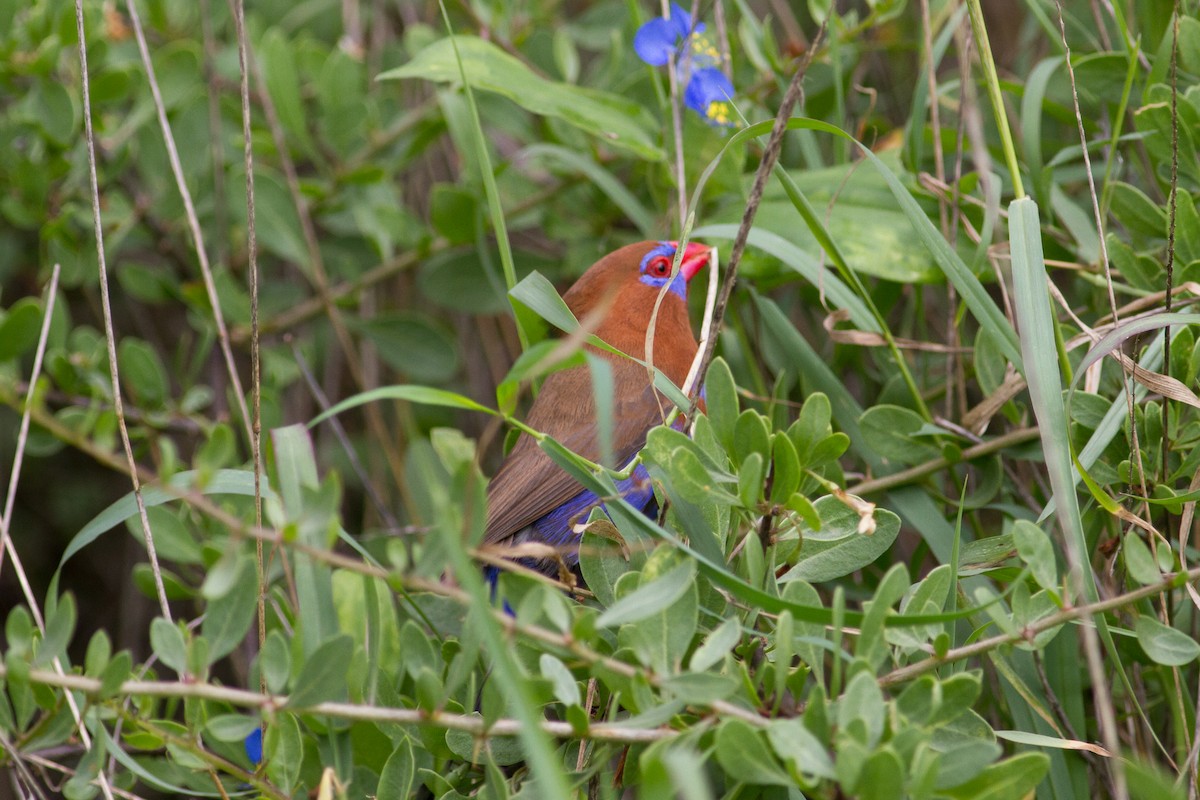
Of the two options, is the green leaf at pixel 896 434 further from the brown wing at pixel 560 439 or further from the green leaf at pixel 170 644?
the green leaf at pixel 170 644

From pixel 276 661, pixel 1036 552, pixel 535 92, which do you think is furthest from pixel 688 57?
pixel 276 661

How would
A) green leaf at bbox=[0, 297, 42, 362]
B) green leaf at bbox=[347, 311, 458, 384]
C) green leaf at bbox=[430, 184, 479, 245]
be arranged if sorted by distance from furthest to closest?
green leaf at bbox=[347, 311, 458, 384], green leaf at bbox=[430, 184, 479, 245], green leaf at bbox=[0, 297, 42, 362]

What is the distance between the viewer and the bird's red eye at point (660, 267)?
3.11m

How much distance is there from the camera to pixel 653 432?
177 cm

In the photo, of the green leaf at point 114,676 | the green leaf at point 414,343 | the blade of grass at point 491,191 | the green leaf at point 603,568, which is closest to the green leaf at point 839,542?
the green leaf at point 603,568

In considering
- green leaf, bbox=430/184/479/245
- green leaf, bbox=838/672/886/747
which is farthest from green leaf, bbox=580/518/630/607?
green leaf, bbox=430/184/479/245

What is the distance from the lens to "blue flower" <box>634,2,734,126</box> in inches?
107

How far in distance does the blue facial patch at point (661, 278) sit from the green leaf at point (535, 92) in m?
0.27

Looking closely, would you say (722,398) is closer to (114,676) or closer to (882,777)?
(882,777)

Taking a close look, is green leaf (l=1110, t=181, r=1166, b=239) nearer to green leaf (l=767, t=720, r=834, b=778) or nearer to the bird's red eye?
the bird's red eye

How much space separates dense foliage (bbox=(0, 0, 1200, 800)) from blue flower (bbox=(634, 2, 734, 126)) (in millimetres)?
12

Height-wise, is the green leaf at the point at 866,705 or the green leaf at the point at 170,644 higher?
the green leaf at the point at 170,644

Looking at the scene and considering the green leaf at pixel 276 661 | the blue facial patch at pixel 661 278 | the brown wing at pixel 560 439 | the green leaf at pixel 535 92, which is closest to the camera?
the green leaf at pixel 276 661

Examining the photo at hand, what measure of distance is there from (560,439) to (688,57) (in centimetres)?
98
